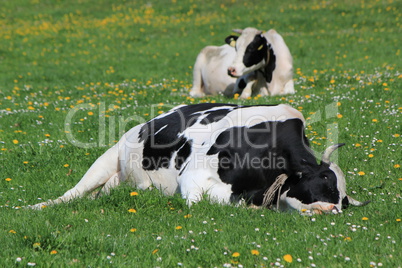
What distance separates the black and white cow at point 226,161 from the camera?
20.2 ft

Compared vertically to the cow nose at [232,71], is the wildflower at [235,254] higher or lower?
lower

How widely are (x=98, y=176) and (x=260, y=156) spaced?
2.81 metres

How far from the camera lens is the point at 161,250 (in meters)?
5.26

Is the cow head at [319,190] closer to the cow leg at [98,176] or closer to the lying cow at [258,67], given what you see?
the cow leg at [98,176]

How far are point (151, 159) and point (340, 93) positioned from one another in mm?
6882

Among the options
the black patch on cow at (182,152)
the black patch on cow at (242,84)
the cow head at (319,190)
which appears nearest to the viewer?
the cow head at (319,190)

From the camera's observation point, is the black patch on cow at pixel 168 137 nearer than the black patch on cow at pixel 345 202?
No

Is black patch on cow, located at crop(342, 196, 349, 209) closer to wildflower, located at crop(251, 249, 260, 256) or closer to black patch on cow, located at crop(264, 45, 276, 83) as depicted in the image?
wildflower, located at crop(251, 249, 260, 256)

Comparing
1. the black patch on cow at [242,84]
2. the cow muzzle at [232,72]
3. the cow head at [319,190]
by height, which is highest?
the cow muzzle at [232,72]

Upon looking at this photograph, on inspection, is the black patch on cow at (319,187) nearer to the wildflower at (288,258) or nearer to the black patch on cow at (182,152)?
the wildflower at (288,258)

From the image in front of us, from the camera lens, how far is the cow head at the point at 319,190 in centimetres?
589

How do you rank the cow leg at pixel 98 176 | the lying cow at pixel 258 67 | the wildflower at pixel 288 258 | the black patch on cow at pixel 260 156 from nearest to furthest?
1. the wildflower at pixel 288 258
2. the black patch on cow at pixel 260 156
3. the cow leg at pixel 98 176
4. the lying cow at pixel 258 67

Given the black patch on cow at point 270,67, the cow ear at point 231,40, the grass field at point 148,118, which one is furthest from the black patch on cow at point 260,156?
the cow ear at point 231,40

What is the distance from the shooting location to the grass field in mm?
5234
